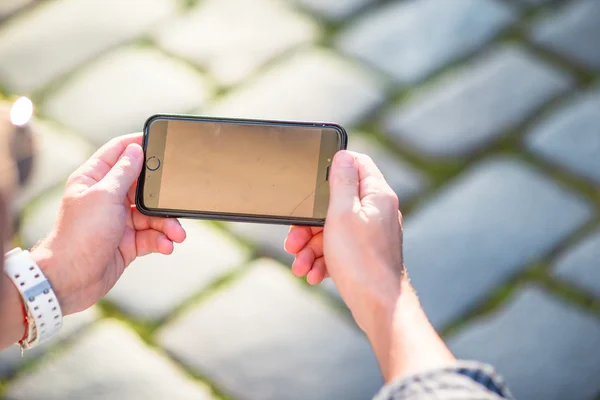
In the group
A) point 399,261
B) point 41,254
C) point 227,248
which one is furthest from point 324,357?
point 41,254

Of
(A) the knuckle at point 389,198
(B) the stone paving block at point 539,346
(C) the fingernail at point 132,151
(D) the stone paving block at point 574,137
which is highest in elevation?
(C) the fingernail at point 132,151

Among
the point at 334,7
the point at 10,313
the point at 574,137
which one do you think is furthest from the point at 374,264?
the point at 334,7

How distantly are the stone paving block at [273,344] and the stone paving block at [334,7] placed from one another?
607 mm

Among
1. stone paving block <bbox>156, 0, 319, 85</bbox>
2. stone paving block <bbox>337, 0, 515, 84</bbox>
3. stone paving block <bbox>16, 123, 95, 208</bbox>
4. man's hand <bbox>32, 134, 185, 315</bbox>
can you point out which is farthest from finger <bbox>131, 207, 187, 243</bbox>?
stone paving block <bbox>337, 0, 515, 84</bbox>

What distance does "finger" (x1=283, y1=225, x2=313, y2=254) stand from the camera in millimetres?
995

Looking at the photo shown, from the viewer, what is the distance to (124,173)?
928 millimetres

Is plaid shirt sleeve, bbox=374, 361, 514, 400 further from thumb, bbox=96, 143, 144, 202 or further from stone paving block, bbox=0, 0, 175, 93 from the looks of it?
stone paving block, bbox=0, 0, 175, 93

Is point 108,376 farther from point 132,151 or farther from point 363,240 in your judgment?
point 363,240

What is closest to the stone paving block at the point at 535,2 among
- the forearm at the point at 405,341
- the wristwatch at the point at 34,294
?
the forearm at the point at 405,341

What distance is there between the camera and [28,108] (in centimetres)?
133

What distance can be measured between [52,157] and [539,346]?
978 millimetres

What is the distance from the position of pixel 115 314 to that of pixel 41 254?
1.18ft

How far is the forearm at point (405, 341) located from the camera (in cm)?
75

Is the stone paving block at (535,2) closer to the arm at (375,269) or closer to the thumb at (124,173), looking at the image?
the arm at (375,269)
